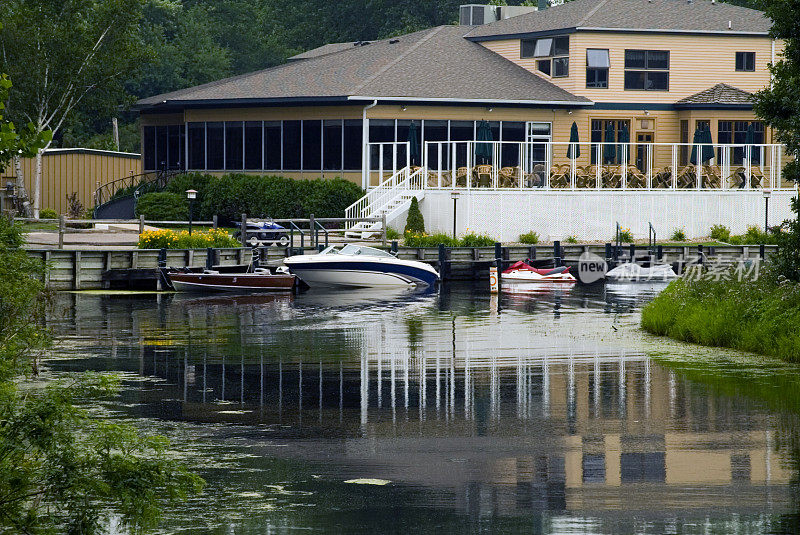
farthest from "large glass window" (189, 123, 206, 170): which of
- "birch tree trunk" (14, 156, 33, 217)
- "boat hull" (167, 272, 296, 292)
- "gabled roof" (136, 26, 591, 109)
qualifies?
"boat hull" (167, 272, 296, 292)

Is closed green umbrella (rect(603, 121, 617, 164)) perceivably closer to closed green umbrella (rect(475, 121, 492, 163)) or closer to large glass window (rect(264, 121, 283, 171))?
closed green umbrella (rect(475, 121, 492, 163))

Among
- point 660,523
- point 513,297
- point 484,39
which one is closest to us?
point 660,523

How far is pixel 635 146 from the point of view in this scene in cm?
5609

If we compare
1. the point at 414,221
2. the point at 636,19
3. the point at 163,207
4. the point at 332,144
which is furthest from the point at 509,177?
the point at 163,207

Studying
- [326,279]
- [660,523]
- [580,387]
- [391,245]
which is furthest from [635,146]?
[660,523]

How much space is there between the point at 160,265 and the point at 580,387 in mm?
22770

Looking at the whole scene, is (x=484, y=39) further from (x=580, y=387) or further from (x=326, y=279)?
(x=580, y=387)

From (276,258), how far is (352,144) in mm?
9540

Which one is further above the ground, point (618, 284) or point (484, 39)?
point (484, 39)

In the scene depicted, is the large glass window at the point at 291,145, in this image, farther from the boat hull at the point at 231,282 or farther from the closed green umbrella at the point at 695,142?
the closed green umbrella at the point at 695,142

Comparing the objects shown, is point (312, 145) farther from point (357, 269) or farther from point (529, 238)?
point (357, 269)

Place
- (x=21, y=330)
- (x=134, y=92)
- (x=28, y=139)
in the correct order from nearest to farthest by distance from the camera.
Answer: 1. (x=28, y=139)
2. (x=21, y=330)
3. (x=134, y=92)

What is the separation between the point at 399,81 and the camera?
5409 cm

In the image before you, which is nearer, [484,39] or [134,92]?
[484,39]
